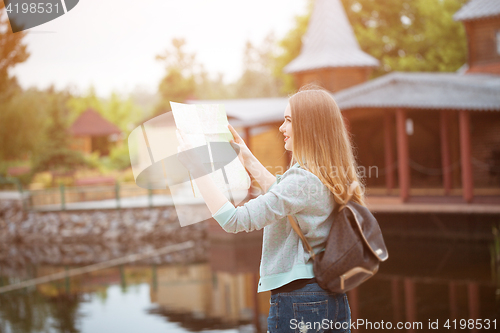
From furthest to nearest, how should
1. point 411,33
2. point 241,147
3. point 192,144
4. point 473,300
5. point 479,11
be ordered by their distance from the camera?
point 411,33
point 479,11
point 473,300
point 241,147
point 192,144

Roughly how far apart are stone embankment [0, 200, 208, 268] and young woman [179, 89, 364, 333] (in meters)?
14.4

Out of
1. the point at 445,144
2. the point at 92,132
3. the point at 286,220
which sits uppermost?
the point at 286,220

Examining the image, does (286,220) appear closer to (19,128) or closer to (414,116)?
(414,116)

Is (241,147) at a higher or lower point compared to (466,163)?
higher

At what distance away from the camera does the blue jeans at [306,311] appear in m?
1.88

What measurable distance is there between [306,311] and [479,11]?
1969cm

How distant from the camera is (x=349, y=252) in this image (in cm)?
181

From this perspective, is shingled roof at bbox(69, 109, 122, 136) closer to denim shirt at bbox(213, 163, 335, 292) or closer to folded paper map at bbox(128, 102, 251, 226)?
folded paper map at bbox(128, 102, 251, 226)

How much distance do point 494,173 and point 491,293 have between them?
324 inches

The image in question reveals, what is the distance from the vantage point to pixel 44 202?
19656mm

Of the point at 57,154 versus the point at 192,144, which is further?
the point at 57,154

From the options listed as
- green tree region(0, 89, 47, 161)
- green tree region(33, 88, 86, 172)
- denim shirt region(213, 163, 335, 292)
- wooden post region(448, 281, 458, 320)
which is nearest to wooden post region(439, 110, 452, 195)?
wooden post region(448, 281, 458, 320)

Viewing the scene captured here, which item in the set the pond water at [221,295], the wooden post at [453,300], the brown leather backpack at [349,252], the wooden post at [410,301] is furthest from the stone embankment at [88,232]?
the brown leather backpack at [349,252]

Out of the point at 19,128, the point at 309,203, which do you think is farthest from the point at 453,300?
the point at 19,128
